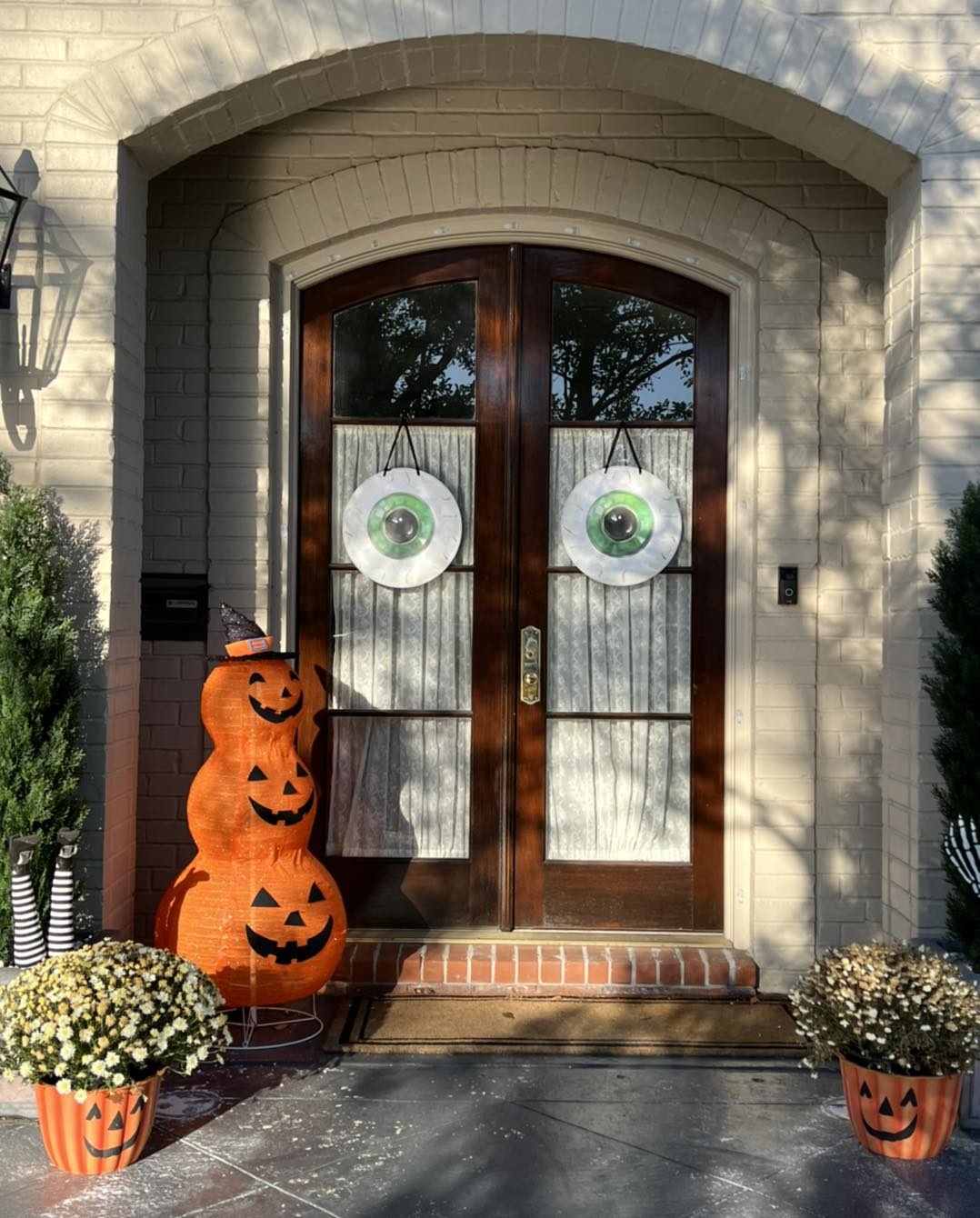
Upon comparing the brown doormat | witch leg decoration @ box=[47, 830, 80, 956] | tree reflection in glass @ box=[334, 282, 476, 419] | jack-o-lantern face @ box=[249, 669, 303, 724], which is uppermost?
tree reflection in glass @ box=[334, 282, 476, 419]

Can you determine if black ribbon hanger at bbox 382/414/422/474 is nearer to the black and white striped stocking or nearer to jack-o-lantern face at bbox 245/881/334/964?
jack-o-lantern face at bbox 245/881/334/964

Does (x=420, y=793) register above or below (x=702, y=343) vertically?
below

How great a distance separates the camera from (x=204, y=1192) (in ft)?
10.2

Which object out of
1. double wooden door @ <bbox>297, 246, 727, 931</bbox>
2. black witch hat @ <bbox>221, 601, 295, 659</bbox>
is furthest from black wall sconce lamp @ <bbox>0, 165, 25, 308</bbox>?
double wooden door @ <bbox>297, 246, 727, 931</bbox>

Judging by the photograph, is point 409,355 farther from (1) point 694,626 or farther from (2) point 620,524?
(1) point 694,626

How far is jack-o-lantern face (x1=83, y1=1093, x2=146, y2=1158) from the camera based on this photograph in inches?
125

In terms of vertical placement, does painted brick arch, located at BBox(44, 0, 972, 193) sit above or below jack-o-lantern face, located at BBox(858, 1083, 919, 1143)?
above

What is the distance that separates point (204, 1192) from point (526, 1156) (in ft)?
2.69

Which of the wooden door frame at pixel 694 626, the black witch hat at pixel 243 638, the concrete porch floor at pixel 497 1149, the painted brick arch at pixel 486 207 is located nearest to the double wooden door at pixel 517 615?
the wooden door frame at pixel 694 626

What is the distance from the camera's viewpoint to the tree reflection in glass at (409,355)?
4.99 m

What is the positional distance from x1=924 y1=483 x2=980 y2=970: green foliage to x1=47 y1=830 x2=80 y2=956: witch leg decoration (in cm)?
252

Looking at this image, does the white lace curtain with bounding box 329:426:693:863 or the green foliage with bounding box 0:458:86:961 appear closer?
the green foliage with bounding box 0:458:86:961

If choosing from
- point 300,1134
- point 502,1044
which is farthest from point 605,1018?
point 300,1134

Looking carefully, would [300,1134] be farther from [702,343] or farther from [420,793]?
[702,343]
